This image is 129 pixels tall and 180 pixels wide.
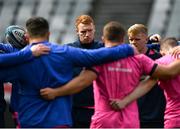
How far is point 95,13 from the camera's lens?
26328 millimetres

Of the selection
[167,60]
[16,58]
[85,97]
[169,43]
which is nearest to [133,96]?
[167,60]

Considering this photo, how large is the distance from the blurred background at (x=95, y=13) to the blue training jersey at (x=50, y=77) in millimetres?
17162

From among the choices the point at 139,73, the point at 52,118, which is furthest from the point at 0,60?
the point at 139,73

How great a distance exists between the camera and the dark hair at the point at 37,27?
6668mm

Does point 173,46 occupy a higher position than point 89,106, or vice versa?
point 173,46

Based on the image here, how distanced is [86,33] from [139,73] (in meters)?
1.79

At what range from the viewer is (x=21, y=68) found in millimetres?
6762

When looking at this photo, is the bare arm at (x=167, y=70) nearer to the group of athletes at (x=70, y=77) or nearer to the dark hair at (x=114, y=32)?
the group of athletes at (x=70, y=77)

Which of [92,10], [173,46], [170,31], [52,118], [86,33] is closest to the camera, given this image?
[52,118]

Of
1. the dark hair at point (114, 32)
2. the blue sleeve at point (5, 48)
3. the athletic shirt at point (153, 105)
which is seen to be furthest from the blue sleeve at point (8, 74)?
the athletic shirt at point (153, 105)

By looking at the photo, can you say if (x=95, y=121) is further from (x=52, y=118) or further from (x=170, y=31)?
(x=170, y=31)

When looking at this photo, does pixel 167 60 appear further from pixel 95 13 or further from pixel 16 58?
pixel 95 13

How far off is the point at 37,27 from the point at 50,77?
46 cm

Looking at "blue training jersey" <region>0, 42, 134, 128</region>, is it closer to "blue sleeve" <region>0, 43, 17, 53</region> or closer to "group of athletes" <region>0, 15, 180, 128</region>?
"group of athletes" <region>0, 15, 180, 128</region>
